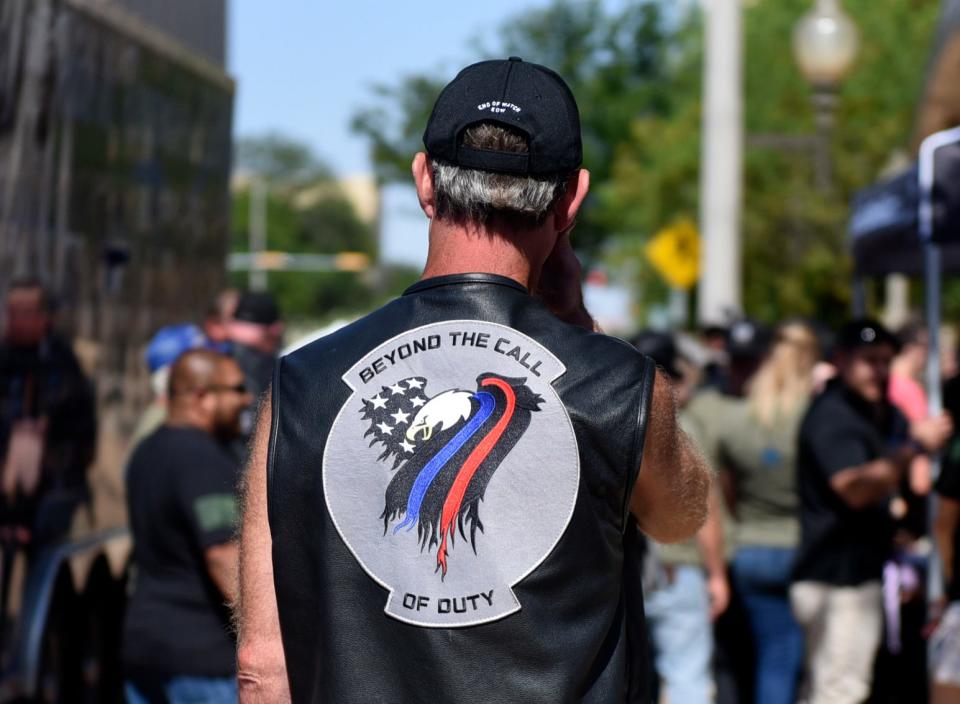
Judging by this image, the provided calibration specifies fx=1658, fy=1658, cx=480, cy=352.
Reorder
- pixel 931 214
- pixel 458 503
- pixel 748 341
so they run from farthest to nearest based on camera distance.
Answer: pixel 748 341
pixel 931 214
pixel 458 503

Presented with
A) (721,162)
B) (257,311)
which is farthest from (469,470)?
(721,162)

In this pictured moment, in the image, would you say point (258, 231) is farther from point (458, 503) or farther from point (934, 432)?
point (458, 503)

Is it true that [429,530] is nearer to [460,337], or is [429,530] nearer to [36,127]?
[460,337]

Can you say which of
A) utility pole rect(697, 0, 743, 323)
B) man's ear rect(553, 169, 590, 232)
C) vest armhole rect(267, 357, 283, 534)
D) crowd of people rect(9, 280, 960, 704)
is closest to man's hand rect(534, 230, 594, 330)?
man's ear rect(553, 169, 590, 232)

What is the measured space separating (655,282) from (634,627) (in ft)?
111

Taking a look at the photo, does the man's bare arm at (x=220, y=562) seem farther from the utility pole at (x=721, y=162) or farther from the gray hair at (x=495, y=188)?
the utility pole at (x=721, y=162)

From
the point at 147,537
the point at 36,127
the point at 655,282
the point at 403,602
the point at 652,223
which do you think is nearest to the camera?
the point at 403,602

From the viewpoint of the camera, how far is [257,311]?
761cm

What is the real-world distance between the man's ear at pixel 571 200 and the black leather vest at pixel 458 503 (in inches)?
5.9

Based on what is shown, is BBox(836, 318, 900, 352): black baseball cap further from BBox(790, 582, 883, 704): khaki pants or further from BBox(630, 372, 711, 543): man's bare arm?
BBox(630, 372, 711, 543): man's bare arm

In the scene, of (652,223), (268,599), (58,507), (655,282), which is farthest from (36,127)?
(655,282)

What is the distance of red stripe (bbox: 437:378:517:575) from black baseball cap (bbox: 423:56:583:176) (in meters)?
0.34

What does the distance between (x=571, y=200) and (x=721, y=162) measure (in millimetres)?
13579

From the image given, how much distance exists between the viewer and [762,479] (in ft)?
25.1
